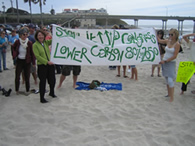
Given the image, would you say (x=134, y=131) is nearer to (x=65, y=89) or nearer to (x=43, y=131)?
(x=43, y=131)

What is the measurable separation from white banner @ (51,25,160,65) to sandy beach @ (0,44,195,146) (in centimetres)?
98

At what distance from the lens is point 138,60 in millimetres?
4555

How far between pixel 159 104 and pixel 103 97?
1.41 m

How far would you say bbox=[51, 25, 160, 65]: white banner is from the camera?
4.23 m

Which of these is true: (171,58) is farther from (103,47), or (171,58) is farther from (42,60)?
(42,60)

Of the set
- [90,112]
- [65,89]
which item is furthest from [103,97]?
[65,89]

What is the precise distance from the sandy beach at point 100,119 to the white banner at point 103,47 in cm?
98

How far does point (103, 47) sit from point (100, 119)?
6.30ft

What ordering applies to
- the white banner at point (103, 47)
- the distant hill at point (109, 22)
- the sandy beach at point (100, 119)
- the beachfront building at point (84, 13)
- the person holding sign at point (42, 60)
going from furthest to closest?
the distant hill at point (109, 22) < the beachfront building at point (84, 13) < the white banner at point (103, 47) < the person holding sign at point (42, 60) < the sandy beach at point (100, 119)

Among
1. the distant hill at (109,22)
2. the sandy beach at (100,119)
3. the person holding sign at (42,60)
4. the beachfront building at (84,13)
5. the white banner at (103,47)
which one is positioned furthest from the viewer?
the distant hill at (109,22)

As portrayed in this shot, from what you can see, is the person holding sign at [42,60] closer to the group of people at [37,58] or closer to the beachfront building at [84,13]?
the group of people at [37,58]

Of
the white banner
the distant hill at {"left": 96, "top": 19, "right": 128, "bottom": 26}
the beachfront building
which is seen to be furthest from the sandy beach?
the distant hill at {"left": 96, "top": 19, "right": 128, "bottom": 26}

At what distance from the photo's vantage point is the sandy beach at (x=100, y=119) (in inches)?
107

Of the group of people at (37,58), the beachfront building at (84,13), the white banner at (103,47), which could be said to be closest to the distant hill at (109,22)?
the beachfront building at (84,13)
